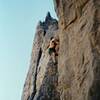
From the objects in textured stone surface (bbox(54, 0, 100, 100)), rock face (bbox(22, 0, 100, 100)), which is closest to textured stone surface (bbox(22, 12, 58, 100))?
rock face (bbox(22, 0, 100, 100))

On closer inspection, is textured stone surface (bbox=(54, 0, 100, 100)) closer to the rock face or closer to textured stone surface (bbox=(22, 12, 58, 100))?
the rock face

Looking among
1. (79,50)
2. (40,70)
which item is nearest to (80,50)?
(79,50)

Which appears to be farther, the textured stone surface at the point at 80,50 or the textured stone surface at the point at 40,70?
the textured stone surface at the point at 40,70

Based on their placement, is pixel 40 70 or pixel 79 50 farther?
pixel 40 70

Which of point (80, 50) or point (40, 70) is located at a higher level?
point (40, 70)

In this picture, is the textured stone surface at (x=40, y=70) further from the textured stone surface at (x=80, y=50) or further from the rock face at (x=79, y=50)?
the textured stone surface at (x=80, y=50)

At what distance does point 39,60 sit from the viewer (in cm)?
2253

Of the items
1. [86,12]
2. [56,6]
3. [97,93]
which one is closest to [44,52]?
[56,6]

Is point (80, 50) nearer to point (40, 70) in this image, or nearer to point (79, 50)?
point (79, 50)

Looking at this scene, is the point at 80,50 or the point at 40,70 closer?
the point at 80,50

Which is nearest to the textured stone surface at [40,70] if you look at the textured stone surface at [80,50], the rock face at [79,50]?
the rock face at [79,50]

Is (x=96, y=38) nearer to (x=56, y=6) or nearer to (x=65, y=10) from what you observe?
(x=65, y=10)

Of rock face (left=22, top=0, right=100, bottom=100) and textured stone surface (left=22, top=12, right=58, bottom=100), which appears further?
textured stone surface (left=22, top=12, right=58, bottom=100)

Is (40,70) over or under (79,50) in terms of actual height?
over
